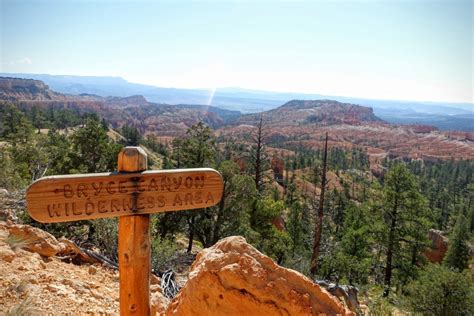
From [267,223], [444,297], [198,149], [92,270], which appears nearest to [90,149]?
[198,149]

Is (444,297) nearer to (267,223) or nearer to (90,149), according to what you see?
(267,223)

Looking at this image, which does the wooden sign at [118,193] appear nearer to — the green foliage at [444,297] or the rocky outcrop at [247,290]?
the rocky outcrop at [247,290]

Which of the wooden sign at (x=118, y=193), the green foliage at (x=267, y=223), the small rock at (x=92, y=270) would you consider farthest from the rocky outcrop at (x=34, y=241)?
the green foliage at (x=267, y=223)

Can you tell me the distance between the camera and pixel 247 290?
10.3 feet

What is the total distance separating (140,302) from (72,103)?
685 feet

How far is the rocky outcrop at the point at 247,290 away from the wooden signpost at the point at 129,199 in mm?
514

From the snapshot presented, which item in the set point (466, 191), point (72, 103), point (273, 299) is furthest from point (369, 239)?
point (72, 103)

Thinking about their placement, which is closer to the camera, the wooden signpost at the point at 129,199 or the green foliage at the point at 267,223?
the wooden signpost at the point at 129,199

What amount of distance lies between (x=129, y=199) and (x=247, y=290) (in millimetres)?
1319

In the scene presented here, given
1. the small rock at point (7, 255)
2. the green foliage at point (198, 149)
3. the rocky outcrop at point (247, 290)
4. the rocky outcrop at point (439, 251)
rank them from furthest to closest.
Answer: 1. the rocky outcrop at point (439, 251)
2. the green foliage at point (198, 149)
3. the small rock at point (7, 255)
4. the rocky outcrop at point (247, 290)

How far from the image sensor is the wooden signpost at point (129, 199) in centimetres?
265

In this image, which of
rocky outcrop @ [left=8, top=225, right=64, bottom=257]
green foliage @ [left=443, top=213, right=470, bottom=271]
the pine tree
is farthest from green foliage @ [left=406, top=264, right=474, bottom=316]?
green foliage @ [left=443, top=213, right=470, bottom=271]

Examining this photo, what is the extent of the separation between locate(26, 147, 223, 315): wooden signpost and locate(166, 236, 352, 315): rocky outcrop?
514 mm

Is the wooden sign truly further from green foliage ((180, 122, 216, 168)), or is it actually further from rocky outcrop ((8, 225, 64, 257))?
green foliage ((180, 122, 216, 168))
